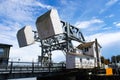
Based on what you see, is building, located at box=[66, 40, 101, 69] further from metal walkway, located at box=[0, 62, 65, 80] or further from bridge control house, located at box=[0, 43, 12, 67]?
bridge control house, located at box=[0, 43, 12, 67]

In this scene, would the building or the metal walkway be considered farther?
the building

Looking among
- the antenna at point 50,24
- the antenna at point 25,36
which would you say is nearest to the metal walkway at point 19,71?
the antenna at point 50,24

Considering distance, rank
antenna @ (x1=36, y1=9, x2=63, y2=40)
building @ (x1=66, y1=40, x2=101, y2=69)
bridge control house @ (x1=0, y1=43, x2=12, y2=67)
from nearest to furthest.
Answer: antenna @ (x1=36, y1=9, x2=63, y2=40) < bridge control house @ (x1=0, y1=43, x2=12, y2=67) < building @ (x1=66, y1=40, x2=101, y2=69)

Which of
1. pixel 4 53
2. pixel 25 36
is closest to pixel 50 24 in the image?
pixel 25 36

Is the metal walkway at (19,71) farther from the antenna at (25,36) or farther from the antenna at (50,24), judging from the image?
the antenna at (25,36)

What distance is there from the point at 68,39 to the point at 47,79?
12.7 m

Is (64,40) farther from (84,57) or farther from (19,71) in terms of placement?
(19,71)

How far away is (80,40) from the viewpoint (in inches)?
2084

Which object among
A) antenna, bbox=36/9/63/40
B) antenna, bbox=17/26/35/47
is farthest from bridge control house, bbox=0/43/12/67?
antenna, bbox=36/9/63/40

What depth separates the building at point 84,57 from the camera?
40.0 metres

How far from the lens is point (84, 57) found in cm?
4488

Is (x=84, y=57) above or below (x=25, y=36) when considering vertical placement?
below

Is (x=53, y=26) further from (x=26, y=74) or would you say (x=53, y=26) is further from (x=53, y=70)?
(x=26, y=74)

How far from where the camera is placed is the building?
40.0 meters
